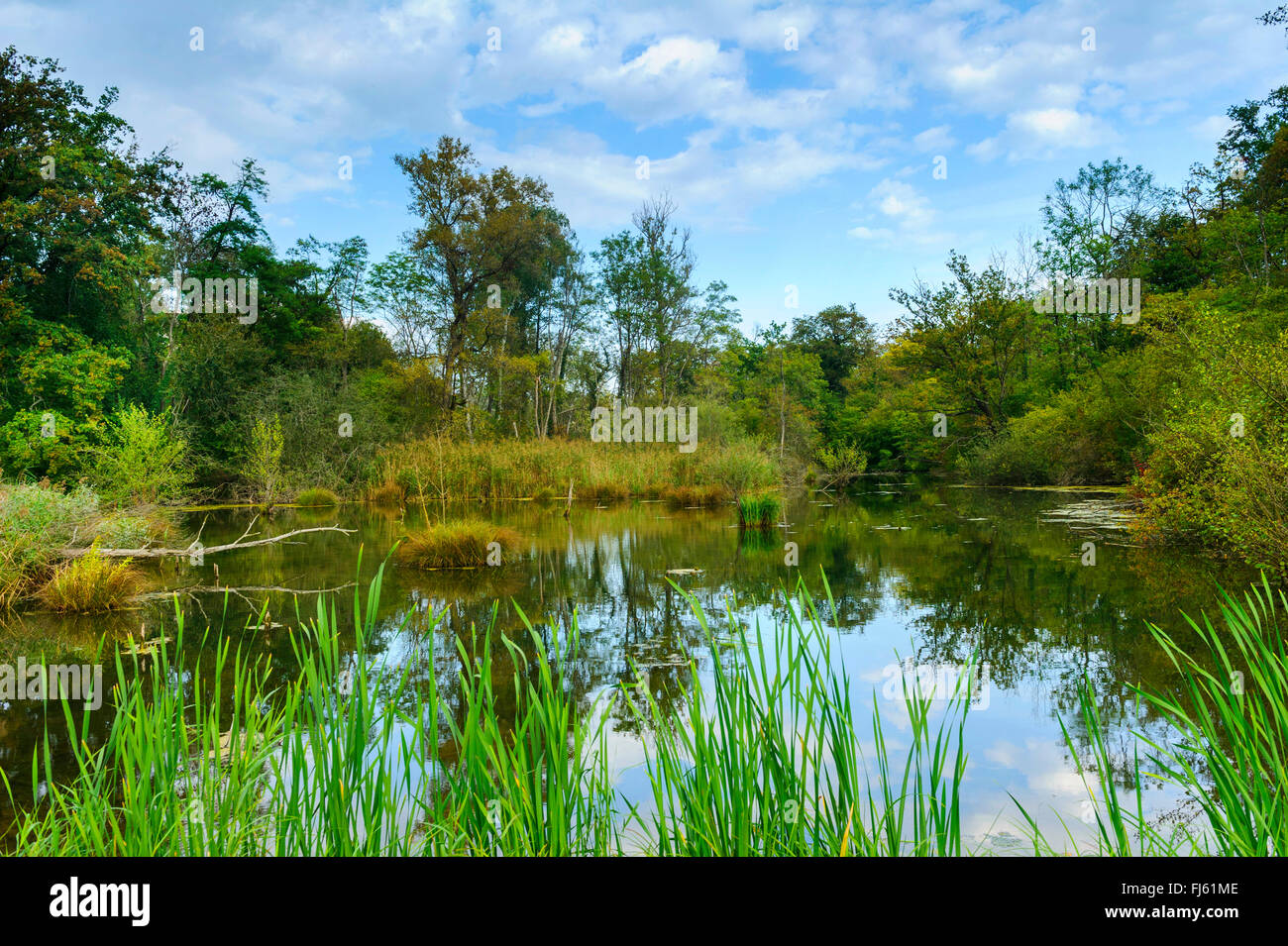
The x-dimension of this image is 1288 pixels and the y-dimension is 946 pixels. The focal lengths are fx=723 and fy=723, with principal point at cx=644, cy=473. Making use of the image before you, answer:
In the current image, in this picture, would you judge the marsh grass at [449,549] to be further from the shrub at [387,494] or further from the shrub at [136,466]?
the shrub at [387,494]

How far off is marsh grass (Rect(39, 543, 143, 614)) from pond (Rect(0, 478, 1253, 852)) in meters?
0.22

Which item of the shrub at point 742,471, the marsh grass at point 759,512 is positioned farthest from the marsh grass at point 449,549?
Result: the shrub at point 742,471

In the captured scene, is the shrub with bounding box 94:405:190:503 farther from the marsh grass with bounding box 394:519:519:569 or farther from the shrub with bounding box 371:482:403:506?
the shrub with bounding box 371:482:403:506

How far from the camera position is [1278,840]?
160cm

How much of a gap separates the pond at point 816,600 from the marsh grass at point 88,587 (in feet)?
0.71

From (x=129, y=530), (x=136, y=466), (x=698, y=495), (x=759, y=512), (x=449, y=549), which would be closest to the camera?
(x=129, y=530)

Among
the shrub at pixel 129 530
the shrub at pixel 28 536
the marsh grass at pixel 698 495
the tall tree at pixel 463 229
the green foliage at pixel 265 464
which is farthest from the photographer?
the tall tree at pixel 463 229

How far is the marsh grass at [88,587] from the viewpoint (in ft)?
21.5

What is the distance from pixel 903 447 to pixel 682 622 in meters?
28.1

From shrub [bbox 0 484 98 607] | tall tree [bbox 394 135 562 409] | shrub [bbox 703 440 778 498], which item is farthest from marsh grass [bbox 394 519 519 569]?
tall tree [bbox 394 135 562 409]

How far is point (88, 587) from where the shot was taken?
21.6 feet

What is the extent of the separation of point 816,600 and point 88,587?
6741mm

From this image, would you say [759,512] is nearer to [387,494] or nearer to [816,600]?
[816,600]

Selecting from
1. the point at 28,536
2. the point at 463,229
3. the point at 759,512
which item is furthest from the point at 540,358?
the point at 28,536
